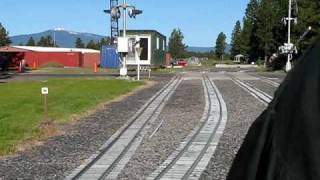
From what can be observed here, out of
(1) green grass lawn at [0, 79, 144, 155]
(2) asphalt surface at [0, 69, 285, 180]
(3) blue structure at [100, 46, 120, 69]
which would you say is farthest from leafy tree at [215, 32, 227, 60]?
(2) asphalt surface at [0, 69, 285, 180]

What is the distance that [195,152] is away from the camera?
428 inches

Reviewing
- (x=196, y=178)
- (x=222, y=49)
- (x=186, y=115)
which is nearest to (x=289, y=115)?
(x=196, y=178)

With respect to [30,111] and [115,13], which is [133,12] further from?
[30,111]

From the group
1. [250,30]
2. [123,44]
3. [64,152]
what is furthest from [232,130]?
[250,30]

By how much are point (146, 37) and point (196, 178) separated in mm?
50475

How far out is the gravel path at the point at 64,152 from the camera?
913cm

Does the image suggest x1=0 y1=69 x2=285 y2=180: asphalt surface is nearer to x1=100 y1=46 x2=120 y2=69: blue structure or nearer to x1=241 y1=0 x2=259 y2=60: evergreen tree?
x1=100 y1=46 x2=120 y2=69: blue structure

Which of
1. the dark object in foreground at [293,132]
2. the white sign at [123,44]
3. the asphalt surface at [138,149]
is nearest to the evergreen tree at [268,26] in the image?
the white sign at [123,44]

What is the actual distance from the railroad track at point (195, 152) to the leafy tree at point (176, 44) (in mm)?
139649

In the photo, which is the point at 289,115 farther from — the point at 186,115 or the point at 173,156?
the point at 186,115

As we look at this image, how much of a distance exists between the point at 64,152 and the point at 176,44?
150m

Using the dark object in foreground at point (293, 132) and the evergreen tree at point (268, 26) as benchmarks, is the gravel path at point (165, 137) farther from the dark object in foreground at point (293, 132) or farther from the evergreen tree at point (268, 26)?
the evergreen tree at point (268, 26)

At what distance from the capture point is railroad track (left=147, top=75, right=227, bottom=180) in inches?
355

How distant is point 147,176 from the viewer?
8.84 metres
